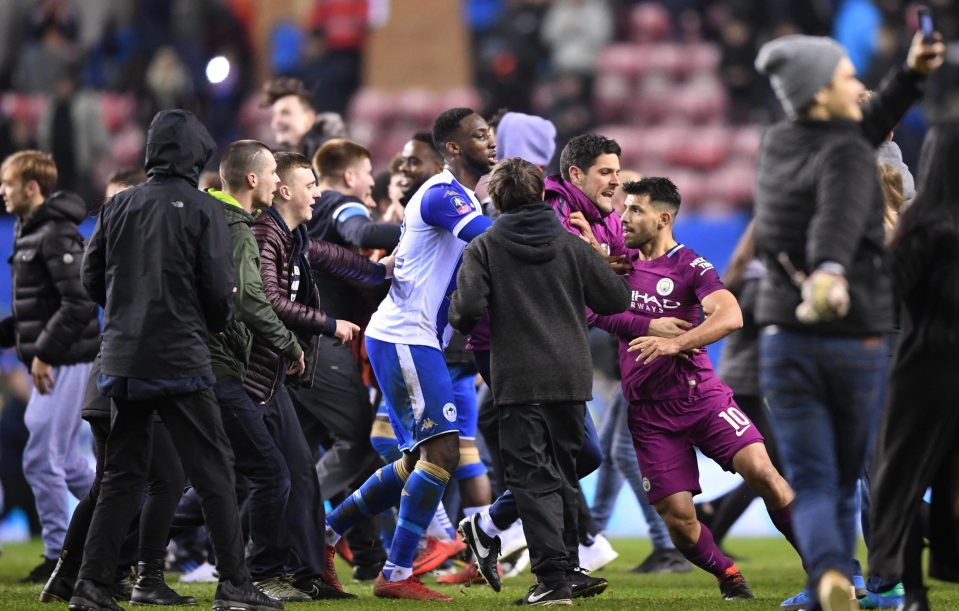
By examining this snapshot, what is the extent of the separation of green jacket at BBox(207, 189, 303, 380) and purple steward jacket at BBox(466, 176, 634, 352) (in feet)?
3.33

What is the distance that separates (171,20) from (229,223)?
14.5 metres

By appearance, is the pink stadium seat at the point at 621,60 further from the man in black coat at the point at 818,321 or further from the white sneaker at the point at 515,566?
the man in black coat at the point at 818,321

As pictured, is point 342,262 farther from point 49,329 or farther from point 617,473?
point 617,473

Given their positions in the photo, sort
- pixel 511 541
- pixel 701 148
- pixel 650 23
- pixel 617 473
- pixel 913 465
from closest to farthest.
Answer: pixel 913 465
pixel 511 541
pixel 617 473
pixel 701 148
pixel 650 23

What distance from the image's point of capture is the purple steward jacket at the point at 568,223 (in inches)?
276

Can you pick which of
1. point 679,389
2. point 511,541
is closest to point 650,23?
point 511,541

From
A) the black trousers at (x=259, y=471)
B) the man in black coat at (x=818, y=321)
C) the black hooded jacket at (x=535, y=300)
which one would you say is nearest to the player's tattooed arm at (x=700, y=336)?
the black hooded jacket at (x=535, y=300)

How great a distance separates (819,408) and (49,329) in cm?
477

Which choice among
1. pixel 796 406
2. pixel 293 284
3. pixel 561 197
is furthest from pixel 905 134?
pixel 796 406

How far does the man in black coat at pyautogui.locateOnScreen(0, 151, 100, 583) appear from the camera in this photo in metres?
8.12

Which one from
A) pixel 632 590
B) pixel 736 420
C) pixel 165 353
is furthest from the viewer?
pixel 632 590

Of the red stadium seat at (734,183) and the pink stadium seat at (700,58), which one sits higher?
the pink stadium seat at (700,58)

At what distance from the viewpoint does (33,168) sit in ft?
27.8

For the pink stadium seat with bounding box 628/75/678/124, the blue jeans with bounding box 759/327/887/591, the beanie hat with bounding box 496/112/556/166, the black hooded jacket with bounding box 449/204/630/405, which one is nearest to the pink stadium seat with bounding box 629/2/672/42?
the pink stadium seat with bounding box 628/75/678/124
